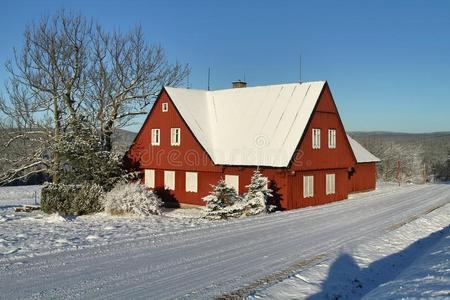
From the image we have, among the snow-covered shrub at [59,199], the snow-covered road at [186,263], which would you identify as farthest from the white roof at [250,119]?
the snow-covered road at [186,263]

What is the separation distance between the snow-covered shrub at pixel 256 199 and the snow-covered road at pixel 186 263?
4.23 metres

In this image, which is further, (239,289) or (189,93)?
(189,93)

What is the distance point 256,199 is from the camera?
72.7 feet

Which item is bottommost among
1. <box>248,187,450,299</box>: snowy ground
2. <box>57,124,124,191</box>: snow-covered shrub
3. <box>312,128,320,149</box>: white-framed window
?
<box>248,187,450,299</box>: snowy ground

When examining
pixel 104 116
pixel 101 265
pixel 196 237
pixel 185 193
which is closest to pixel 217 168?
pixel 185 193

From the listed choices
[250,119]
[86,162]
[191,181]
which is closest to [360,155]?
[250,119]

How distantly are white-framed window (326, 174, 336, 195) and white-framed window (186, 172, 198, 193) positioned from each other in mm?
8448

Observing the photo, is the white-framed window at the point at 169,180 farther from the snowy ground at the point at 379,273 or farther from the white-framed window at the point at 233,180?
the snowy ground at the point at 379,273

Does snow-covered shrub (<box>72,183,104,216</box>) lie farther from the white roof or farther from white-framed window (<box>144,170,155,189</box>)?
white-framed window (<box>144,170,155,189</box>)

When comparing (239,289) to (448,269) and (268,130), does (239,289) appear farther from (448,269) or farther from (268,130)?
(268,130)

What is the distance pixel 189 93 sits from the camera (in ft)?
107

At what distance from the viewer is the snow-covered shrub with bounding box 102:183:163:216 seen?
2241 cm

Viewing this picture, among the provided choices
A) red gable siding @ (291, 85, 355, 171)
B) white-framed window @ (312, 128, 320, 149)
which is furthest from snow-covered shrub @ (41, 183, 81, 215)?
white-framed window @ (312, 128, 320, 149)

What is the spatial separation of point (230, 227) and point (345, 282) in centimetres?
701
